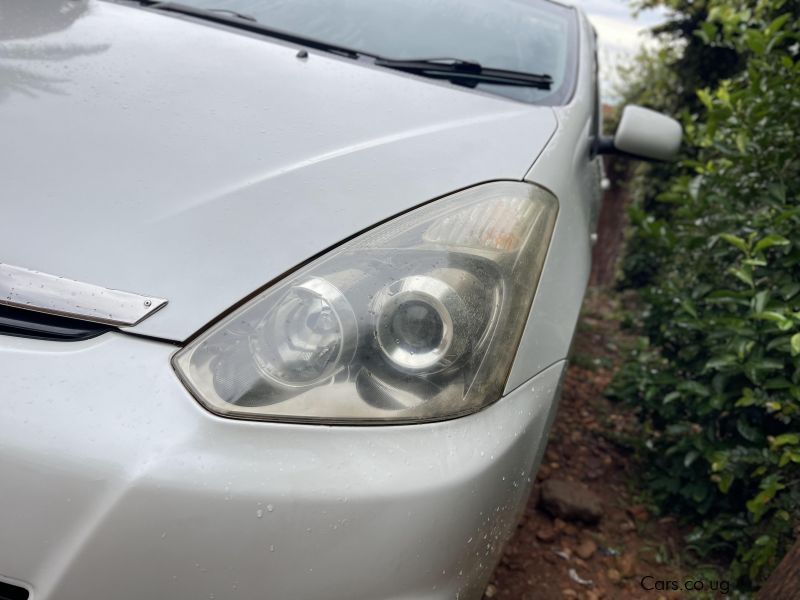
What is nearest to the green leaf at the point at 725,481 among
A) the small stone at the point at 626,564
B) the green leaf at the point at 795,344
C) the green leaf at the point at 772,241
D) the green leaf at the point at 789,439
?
the green leaf at the point at 789,439

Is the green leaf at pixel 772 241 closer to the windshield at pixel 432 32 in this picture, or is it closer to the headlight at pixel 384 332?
the windshield at pixel 432 32

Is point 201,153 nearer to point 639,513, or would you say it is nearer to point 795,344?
point 795,344

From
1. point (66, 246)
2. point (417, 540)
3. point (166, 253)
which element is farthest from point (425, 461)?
point (66, 246)

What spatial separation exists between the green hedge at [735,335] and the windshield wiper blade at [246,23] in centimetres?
129

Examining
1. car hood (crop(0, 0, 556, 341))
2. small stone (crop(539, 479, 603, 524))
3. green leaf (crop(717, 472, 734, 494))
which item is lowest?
small stone (crop(539, 479, 603, 524))

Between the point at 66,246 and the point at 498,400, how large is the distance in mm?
769

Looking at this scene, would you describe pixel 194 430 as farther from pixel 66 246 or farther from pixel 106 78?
pixel 106 78

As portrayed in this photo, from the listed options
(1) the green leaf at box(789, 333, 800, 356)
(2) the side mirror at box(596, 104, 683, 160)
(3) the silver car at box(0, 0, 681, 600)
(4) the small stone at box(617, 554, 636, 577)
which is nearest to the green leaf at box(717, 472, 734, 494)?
(4) the small stone at box(617, 554, 636, 577)

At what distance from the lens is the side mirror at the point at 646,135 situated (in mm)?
2117

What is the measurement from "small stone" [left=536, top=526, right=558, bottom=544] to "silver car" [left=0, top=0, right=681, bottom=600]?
0.89m

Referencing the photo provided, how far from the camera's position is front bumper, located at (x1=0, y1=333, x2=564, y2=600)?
90 cm

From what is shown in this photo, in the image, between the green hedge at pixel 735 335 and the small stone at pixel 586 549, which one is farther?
the small stone at pixel 586 549

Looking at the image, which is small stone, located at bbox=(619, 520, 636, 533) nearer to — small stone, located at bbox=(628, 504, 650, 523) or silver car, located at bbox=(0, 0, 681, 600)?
small stone, located at bbox=(628, 504, 650, 523)

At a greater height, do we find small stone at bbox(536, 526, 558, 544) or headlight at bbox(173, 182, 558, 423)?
headlight at bbox(173, 182, 558, 423)
